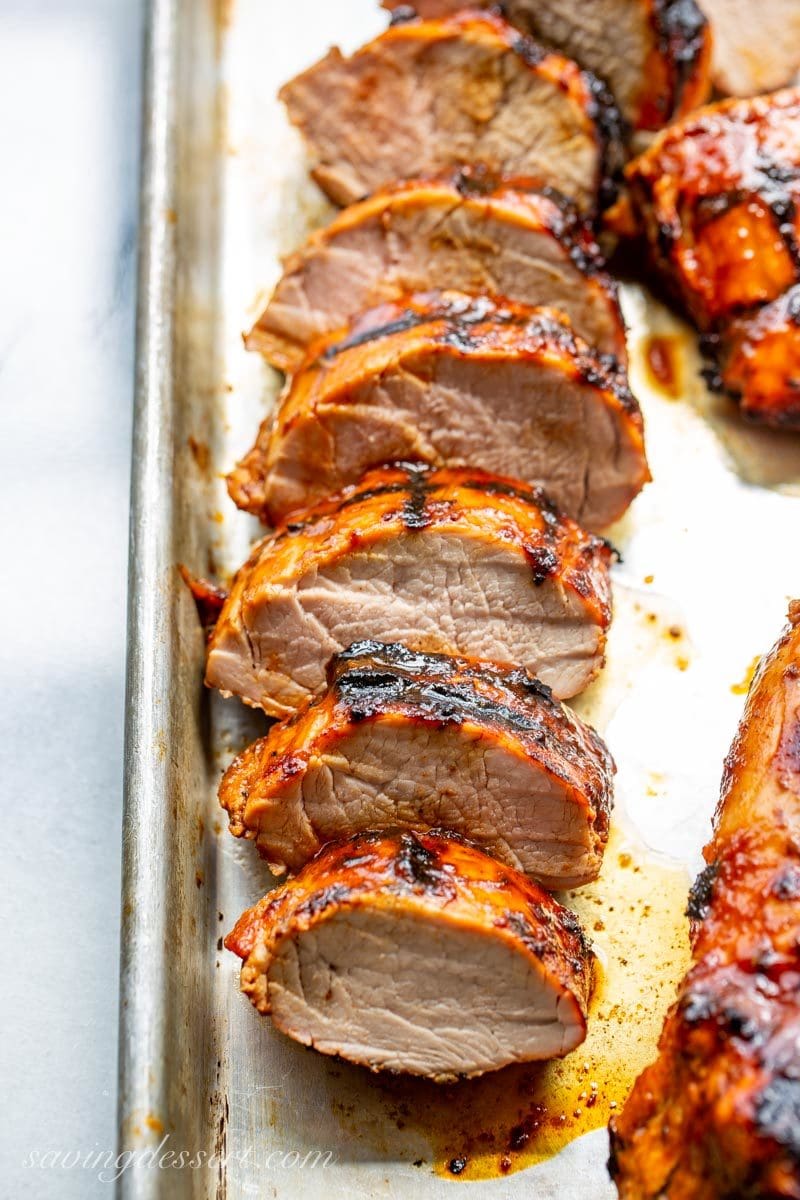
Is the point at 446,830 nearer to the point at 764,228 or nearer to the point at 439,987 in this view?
the point at 439,987

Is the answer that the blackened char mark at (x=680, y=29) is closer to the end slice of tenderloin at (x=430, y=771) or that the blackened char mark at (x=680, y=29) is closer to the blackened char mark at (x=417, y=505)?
the blackened char mark at (x=417, y=505)

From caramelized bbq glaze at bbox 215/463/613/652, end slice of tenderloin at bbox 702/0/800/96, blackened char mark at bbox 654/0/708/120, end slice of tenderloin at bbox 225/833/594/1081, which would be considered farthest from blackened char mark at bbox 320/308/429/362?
end slice of tenderloin at bbox 702/0/800/96

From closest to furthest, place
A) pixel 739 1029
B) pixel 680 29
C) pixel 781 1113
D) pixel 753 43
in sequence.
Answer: pixel 781 1113
pixel 739 1029
pixel 680 29
pixel 753 43

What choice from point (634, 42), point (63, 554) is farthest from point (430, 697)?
point (634, 42)

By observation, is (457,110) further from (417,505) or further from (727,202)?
(417,505)

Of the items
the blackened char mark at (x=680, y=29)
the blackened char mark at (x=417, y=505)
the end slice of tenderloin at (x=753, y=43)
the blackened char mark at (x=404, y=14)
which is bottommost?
the blackened char mark at (x=417, y=505)

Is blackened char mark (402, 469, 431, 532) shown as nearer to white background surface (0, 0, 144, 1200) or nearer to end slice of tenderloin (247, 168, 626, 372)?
end slice of tenderloin (247, 168, 626, 372)

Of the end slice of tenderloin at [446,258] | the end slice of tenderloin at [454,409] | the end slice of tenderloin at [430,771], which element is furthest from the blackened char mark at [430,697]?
the end slice of tenderloin at [446,258]
